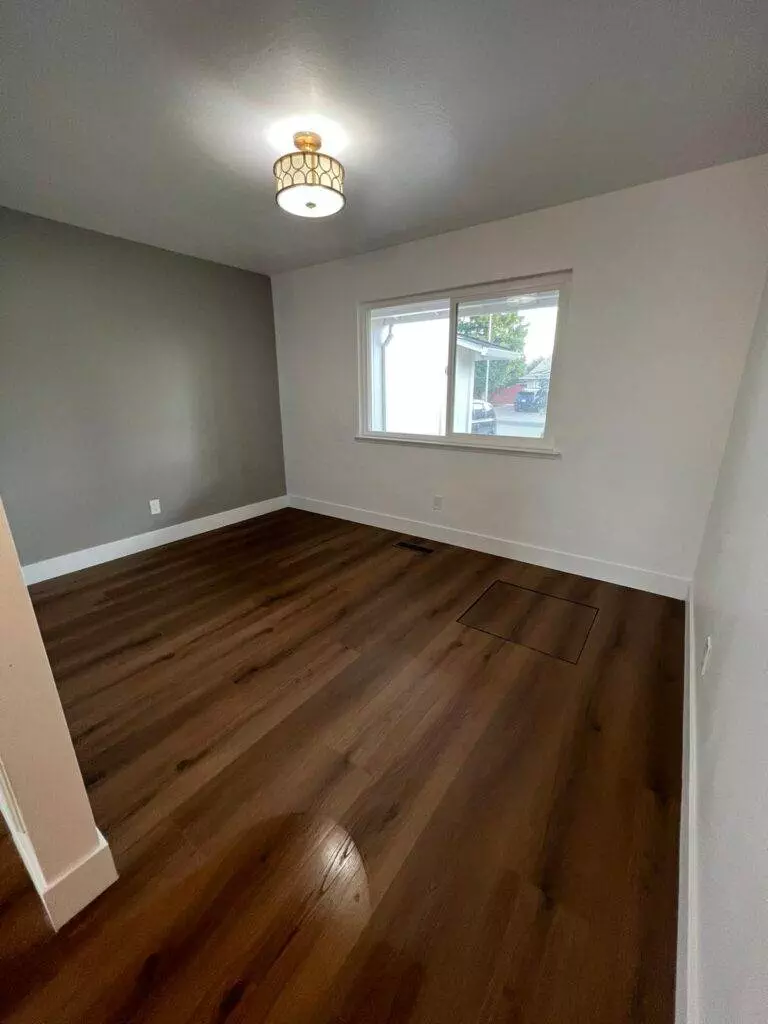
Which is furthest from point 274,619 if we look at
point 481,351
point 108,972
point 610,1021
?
point 481,351

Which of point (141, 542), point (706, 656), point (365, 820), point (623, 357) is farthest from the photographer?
point (141, 542)

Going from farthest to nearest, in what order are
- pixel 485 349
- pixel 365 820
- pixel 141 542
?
pixel 141 542 → pixel 485 349 → pixel 365 820

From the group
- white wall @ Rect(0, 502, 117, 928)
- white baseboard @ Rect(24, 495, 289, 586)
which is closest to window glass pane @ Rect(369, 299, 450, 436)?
white baseboard @ Rect(24, 495, 289, 586)

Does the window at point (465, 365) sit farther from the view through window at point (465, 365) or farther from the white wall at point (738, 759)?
the white wall at point (738, 759)

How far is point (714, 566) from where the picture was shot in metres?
1.73

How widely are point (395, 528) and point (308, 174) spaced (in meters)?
2.62

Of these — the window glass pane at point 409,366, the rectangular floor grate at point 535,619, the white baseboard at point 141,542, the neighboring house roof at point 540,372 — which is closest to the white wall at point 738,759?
the rectangular floor grate at point 535,619

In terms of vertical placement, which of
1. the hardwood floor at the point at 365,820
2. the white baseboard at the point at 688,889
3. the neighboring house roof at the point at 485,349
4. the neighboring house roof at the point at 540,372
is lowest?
the hardwood floor at the point at 365,820

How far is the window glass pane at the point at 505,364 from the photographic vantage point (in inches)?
106

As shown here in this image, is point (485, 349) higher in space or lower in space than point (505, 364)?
higher

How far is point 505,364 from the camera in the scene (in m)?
2.87

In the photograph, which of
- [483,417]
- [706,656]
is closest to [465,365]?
[483,417]

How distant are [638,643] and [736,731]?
4.29 ft

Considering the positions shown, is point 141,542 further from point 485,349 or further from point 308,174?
point 485,349
